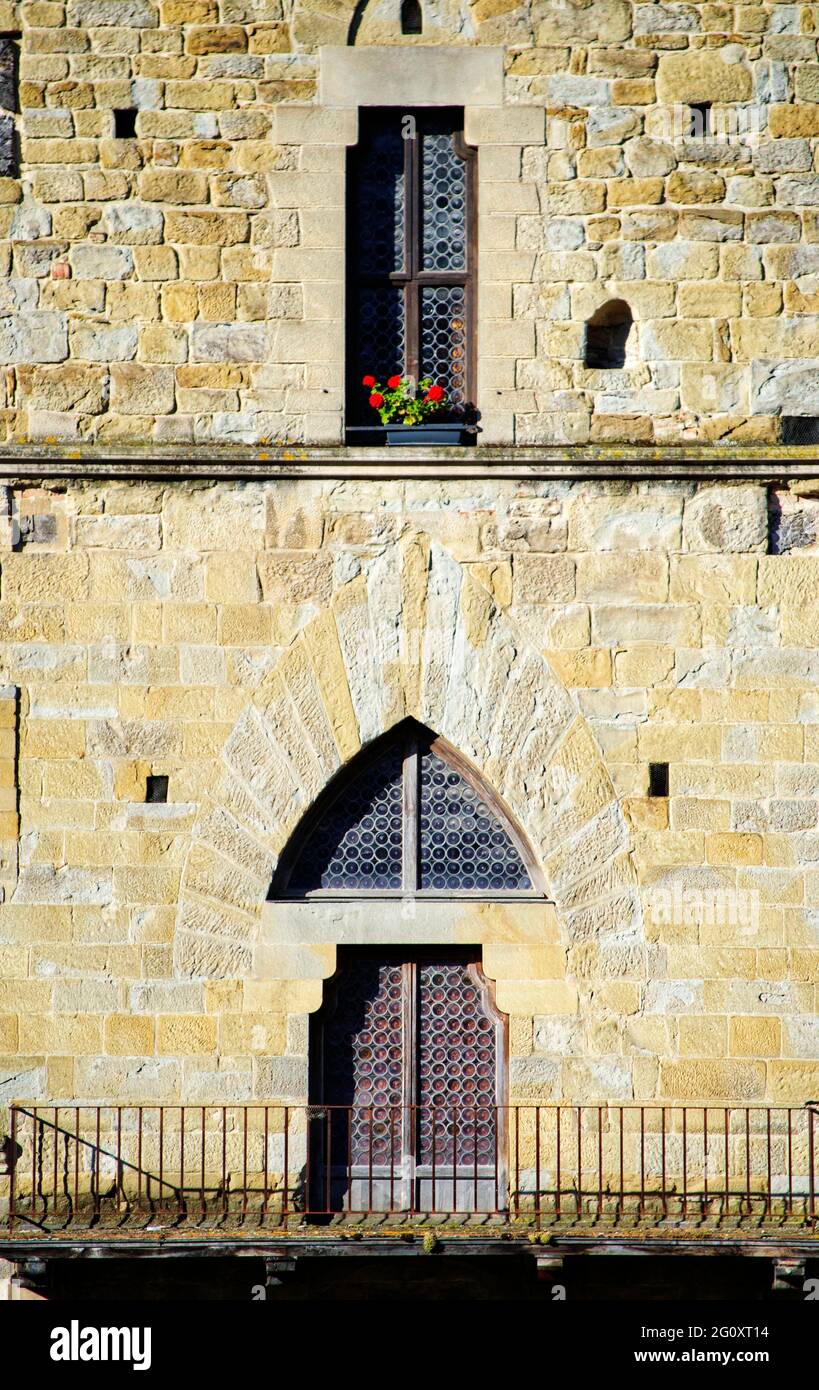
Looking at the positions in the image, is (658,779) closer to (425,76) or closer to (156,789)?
(156,789)

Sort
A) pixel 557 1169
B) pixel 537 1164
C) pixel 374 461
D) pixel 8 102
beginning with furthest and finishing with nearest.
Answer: pixel 8 102
pixel 374 461
pixel 557 1169
pixel 537 1164

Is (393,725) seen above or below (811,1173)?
above

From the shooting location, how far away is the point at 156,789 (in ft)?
29.8

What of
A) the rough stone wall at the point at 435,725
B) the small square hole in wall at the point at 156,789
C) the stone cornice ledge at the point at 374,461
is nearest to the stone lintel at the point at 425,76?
the stone cornice ledge at the point at 374,461

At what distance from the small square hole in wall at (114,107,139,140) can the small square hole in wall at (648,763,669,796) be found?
382 cm

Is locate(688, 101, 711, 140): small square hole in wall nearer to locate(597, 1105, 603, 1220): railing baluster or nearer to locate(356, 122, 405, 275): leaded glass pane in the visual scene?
locate(356, 122, 405, 275): leaded glass pane

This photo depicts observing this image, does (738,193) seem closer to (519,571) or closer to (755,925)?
(519,571)

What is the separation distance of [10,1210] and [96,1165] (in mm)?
425

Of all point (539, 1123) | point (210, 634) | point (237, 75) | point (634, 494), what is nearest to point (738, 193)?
point (634, 494)

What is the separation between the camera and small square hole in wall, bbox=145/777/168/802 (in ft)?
29.8

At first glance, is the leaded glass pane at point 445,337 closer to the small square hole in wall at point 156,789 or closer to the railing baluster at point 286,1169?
the small square hole in wall at point 156,789

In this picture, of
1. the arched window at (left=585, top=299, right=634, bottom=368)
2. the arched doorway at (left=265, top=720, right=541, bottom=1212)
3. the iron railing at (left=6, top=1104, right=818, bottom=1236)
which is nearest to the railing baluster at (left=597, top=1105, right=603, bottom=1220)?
the iron railing at (left=6, top=1104, right=818, bottom=1236)

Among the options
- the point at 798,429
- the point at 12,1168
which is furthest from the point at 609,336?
the point at 12,1168

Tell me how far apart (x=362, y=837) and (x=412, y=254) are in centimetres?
279
